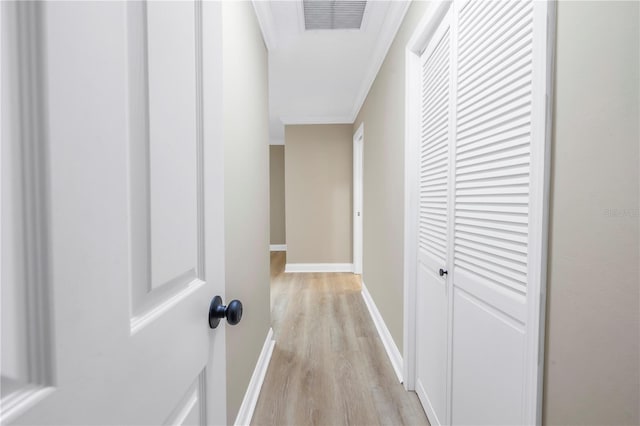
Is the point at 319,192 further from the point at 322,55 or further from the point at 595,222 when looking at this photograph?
the point at 595,222

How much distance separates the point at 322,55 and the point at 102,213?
2.60m

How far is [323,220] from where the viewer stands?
4.58 metres

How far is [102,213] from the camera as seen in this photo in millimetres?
319

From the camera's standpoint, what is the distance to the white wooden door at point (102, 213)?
0.24 m

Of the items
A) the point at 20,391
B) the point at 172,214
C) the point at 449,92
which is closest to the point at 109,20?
the point at 172,214

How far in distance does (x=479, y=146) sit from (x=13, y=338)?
1.19 m

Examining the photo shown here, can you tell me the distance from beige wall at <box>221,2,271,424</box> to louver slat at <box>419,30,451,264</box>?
952mm

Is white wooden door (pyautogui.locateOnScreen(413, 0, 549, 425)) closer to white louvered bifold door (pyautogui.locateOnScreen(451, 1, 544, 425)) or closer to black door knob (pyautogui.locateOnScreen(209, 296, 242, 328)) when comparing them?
white louvered bifold door (pyautogui.locateOnScreen(451, 1, 544, 425))

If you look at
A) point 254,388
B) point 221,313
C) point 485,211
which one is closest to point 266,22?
point 485,211

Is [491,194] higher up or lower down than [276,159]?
lower down

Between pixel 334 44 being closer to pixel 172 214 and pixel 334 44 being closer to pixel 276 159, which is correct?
pixel 172 214

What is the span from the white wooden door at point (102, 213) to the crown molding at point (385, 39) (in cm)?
166

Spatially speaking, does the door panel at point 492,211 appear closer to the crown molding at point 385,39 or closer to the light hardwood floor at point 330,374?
the light hardwood floor at point 330,374

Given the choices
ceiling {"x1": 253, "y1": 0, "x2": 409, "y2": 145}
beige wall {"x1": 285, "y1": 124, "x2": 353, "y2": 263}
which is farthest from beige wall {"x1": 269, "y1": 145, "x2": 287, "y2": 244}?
ceiling {"x1": 253, "y1": 0, "x2": 409, "y2": 145}
